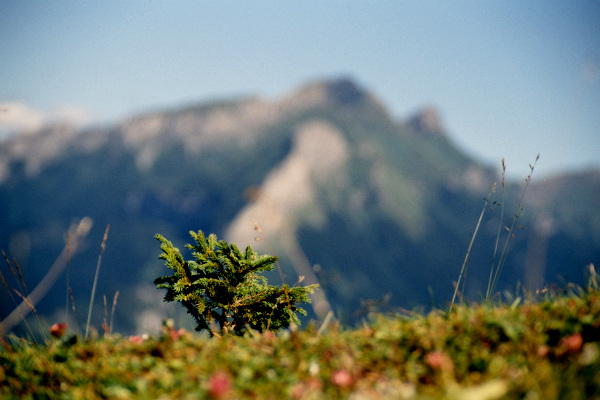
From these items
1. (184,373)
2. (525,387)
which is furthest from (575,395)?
(184,373)

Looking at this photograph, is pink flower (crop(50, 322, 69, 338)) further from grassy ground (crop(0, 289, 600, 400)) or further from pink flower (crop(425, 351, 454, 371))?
pink flower (crop(425, 351, 454, 371))

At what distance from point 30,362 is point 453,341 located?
3380 millimetres

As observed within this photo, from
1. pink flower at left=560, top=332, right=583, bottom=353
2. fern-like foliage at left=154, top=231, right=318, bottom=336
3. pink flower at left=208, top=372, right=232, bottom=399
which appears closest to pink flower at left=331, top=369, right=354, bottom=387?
pink flower at left=208, top=372, right=232, bottom=399

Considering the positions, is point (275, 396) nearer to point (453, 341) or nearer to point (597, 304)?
point (453, 341)

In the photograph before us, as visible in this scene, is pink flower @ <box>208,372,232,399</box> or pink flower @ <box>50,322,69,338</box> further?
pink flower @ <box>50,322,69,338</box>

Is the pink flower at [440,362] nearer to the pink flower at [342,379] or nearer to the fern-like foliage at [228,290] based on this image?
the pink flower at [342,379]

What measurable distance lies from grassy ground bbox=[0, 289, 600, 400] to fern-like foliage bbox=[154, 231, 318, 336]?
41.5 inches

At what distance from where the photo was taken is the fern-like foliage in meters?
4.62

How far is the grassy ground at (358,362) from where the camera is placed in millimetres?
2432

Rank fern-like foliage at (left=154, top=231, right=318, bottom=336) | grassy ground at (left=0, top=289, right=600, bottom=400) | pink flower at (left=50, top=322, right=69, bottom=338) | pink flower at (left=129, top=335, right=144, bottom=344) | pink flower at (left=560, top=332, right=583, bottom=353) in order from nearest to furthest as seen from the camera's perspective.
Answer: grassy ground at (left=0, top=289, right=600, bottom=400), pink flower at (left=560, top=332, right=583, bottom=353), pink flower at (left=50, top=322, right=69, bottom=338), pink flower at (left=129, top=335, right=144, bottom=344), fern-like foliage at (left=154, top=231, right=318, bottom=336)

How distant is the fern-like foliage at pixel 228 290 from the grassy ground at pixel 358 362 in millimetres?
1053

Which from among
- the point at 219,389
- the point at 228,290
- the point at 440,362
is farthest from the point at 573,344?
the point at 228,290

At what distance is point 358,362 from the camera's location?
2.87m

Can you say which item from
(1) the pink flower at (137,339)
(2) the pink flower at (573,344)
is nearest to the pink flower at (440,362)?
(2) the pink flower at (573,344)
